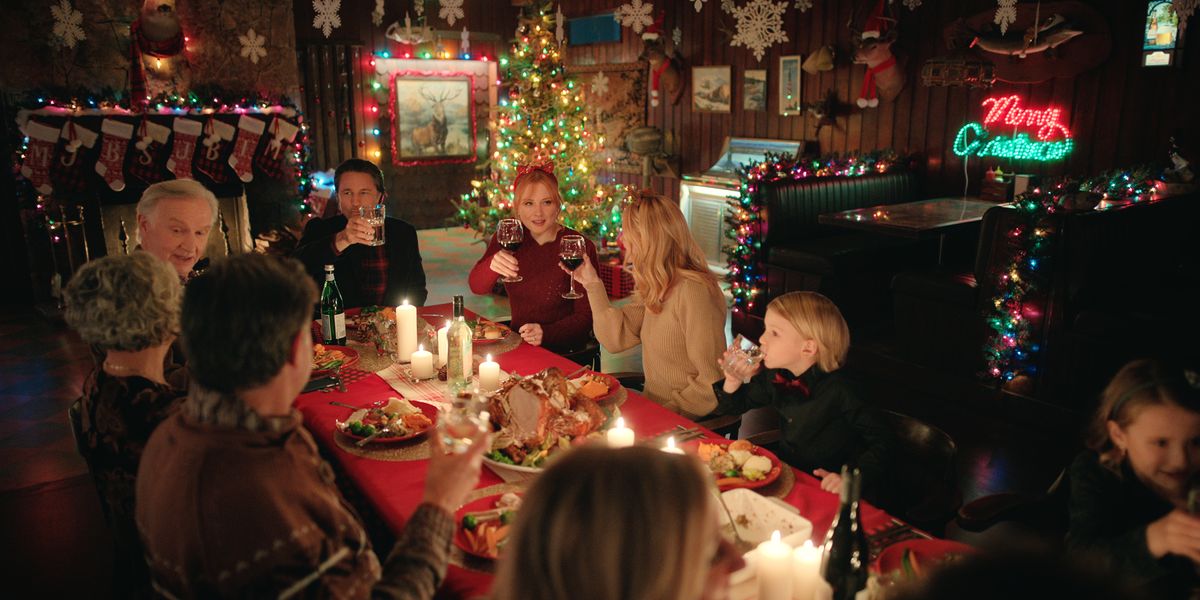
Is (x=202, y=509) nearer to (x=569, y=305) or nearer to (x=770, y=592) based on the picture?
(x=770, y=592)

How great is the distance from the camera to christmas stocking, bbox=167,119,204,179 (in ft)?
24.7

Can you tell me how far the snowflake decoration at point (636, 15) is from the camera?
941 centimetres

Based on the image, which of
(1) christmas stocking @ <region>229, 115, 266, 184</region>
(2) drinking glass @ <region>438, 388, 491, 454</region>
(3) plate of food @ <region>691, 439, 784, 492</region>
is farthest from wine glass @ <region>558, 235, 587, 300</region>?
(1) christmas stocking @ <region>229, 115, 266, 184</region>

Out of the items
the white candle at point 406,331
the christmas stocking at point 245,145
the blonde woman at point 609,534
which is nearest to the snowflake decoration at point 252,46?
the christmas stocking at point 245,145

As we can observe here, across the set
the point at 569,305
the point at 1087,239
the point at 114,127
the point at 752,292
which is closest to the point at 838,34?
the point at 752,292

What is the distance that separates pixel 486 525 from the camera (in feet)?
5.89

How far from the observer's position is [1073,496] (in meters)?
1.95

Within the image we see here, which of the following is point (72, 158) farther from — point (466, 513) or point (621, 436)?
point (621, 436)

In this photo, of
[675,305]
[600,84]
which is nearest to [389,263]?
[675,305]

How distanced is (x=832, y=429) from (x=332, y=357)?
6.01 feet

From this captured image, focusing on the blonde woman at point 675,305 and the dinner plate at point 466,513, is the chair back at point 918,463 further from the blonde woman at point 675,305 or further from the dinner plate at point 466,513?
the dinner plate at point 466,513

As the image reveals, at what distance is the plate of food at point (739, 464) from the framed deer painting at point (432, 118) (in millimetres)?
9895

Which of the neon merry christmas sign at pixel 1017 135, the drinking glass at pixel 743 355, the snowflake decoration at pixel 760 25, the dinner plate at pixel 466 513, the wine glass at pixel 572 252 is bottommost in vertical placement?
the dinner plate at pixel 466 513

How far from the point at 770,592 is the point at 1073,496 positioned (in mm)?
905
